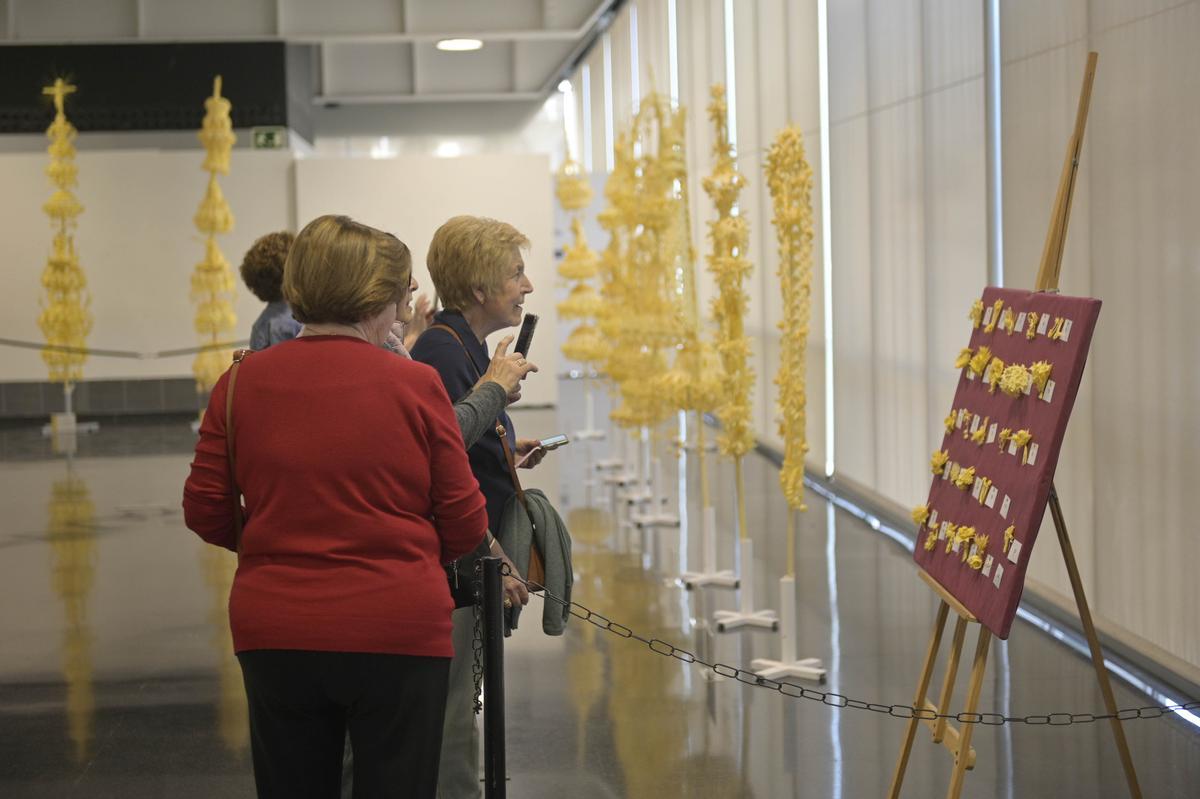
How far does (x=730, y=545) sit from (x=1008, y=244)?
8.05 feet

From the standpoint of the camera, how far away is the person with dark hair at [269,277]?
5621 millimetres

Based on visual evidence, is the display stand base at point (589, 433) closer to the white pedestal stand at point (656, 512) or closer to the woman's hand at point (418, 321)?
the white pedestal stand at point (656, 512)

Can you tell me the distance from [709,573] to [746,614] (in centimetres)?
87

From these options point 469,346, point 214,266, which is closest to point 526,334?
point 469,346

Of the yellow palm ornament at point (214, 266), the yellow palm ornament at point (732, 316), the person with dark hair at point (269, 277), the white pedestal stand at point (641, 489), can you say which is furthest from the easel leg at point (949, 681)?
the yellow palm ornament at point (214, 266)

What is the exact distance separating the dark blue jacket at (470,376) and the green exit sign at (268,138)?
559 inches

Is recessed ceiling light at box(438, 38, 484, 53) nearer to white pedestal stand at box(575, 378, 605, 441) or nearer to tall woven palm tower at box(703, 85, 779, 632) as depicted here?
white pedestal stand at box(575, 378, 605, 441)

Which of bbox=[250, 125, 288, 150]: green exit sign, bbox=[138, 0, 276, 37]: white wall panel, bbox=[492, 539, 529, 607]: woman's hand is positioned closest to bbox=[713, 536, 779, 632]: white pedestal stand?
bbox=[492, 539, 529, 607]: woman's hand

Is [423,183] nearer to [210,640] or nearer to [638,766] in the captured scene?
[210,640]

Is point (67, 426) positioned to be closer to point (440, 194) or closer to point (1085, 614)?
point (440, 194)

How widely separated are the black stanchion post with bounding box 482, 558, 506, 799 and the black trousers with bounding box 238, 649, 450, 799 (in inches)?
21.7

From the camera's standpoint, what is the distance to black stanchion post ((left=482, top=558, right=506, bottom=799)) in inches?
113

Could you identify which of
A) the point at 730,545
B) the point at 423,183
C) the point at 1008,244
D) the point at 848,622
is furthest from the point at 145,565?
the point at 423,183

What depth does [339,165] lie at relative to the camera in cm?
1603
